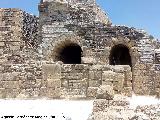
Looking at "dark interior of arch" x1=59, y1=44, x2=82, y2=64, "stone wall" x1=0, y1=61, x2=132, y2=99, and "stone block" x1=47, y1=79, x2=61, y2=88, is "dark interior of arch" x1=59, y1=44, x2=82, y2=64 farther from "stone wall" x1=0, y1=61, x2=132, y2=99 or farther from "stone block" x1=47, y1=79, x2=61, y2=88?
"stone block" x1=47, y1=79, x2=61, y2=88

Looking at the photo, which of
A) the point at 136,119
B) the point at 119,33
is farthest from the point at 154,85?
the point at 136,119

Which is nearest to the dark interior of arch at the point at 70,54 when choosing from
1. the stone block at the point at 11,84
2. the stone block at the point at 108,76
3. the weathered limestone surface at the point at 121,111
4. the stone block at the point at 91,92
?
the stone block at the point at 11,84

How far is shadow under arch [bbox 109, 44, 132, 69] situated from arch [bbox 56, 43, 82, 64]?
1828 mm

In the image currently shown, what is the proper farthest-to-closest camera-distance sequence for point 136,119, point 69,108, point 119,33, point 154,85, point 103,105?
point 119,33, point 154,85, point 69,108, point 103,105, point 136,119

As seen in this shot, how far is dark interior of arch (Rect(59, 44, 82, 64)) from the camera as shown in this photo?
2078 centimetres

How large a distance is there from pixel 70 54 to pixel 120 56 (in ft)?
8.96

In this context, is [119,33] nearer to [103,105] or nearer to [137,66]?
[137,66]

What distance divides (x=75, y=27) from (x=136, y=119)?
12.9m

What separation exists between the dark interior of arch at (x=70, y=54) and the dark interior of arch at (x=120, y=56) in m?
1.84

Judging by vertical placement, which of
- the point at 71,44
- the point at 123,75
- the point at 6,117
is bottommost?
the point at 6,117

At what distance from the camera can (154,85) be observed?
1755cm

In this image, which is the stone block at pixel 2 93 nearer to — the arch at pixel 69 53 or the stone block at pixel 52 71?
the stone block at pixel 52 71

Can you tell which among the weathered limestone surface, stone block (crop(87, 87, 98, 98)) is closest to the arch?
stone block (crop(87, 87, 98, 98))

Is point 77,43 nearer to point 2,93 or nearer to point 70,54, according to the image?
point 70,54
